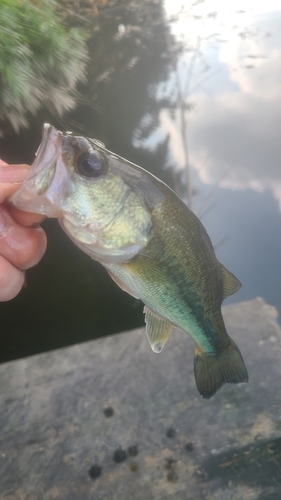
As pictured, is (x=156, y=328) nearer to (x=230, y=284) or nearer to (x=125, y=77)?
(x=230, y=284)

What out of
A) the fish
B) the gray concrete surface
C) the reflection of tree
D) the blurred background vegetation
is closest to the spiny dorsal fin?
the fish

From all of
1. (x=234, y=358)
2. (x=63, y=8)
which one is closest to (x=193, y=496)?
(x=234, y=358)

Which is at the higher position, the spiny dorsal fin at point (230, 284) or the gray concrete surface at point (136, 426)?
the spiny dorsal fin at point (230, 284)

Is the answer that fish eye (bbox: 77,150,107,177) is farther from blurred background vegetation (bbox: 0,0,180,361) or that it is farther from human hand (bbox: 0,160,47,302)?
blurred background vegetation (bbox: 0,0,180,361)

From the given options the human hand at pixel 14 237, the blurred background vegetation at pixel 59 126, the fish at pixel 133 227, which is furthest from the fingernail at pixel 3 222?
the blurred background vegetation at pixel 59 126

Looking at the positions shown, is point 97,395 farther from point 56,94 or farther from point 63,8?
point 63,8

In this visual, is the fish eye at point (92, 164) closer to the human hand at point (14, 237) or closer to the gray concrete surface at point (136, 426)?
the human hand at point (14, 237)
